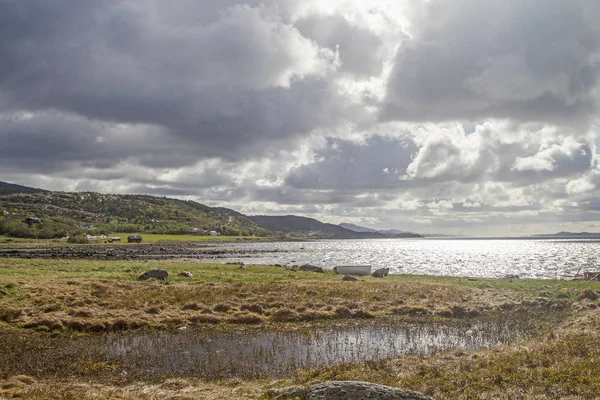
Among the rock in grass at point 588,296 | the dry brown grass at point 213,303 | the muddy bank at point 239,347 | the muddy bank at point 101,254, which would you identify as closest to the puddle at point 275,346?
the muddy bank at point 239,347

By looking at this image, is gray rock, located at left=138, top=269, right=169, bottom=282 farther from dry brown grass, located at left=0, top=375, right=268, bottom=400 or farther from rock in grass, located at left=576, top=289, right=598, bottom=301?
rock in grass, located at left=576, top=289, right=598, bottom=301

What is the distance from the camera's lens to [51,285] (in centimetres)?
3603

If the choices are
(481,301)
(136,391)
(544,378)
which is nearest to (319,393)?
(136,391)

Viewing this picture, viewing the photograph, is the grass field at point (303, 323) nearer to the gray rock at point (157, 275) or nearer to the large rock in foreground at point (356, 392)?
the gray rock at point (157, 275)

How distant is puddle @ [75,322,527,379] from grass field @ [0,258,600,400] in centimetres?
136

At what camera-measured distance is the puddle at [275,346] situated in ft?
61.1

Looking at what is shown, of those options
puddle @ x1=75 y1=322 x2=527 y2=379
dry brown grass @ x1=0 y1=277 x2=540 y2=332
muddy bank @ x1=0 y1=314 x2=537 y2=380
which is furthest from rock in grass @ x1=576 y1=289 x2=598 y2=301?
puddle @ x1=75 y1=322 x2=527 y2=379

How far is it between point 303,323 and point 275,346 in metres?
6.07

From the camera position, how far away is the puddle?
61.1 feet

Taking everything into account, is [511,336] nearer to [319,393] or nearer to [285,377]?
[285,377]

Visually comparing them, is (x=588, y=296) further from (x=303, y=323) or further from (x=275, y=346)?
(x=275, y=346)

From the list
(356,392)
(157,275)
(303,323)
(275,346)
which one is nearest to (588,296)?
(303,323)

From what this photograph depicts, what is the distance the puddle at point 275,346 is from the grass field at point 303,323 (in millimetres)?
1364

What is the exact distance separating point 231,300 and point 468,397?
2301 centimetres
